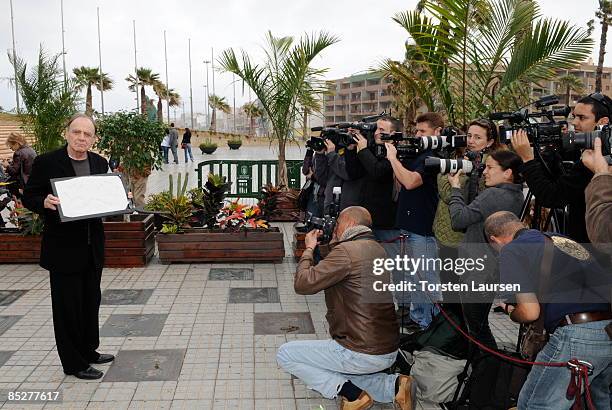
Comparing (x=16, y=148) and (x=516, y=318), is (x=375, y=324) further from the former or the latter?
(x=16, y=148)

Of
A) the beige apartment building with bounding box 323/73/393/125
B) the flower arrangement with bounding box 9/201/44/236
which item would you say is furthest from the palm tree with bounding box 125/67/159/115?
the flower arrangement with bounding box 9/201/44/236

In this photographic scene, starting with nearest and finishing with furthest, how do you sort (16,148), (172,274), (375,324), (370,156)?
(375,324) → (370,156) → (172,274) → (16,148)

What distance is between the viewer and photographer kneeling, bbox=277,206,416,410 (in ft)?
11.5

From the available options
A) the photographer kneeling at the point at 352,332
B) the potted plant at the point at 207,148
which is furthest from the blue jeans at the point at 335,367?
the potted plant at the point at 207,148

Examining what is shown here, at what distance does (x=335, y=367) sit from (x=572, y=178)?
1.90 meters

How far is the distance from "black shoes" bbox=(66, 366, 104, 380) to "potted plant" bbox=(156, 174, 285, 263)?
324 cm

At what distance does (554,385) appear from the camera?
287 centimetres

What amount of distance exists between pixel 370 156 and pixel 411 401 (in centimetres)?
223

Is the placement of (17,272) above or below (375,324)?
below

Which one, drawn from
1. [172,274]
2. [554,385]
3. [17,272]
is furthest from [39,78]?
[554,385]

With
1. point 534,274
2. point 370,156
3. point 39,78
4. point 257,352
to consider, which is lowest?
point 257,352

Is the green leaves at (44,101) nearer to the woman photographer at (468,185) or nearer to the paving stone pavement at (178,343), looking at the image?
the paving stone pavement at (178,343)

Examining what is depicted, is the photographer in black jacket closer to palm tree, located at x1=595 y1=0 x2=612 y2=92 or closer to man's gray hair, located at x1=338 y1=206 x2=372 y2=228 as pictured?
man's gray hair, located at x1=338 y1=206 x2=372 y2=228

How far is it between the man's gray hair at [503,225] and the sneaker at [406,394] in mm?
1142
